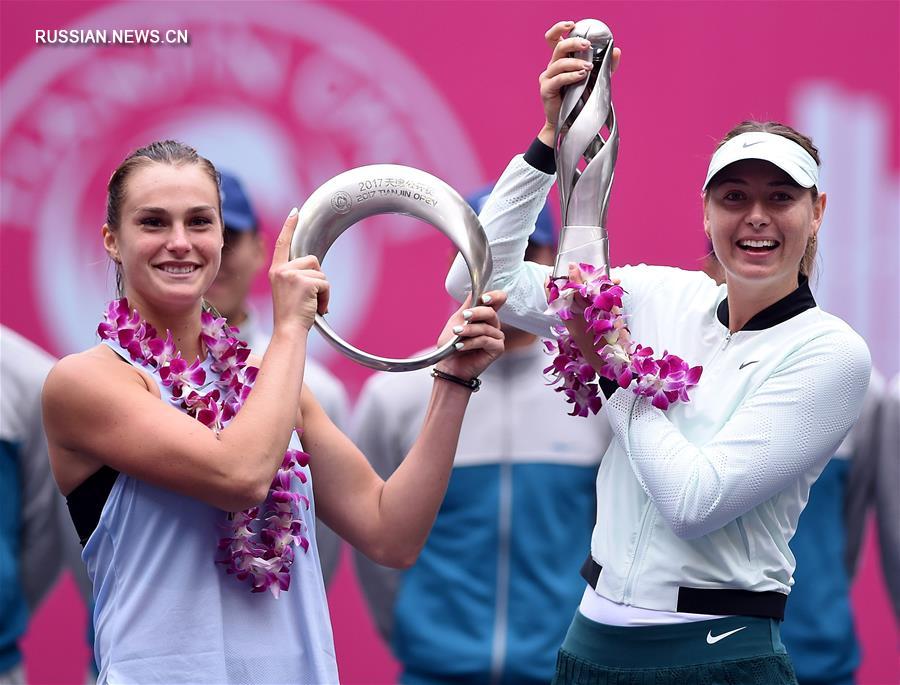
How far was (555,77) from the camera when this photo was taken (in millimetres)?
2525

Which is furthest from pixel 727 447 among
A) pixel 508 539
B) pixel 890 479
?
pixel 890 479

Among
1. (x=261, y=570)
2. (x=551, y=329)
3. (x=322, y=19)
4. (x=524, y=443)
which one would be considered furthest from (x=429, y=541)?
(x=322, y=19)

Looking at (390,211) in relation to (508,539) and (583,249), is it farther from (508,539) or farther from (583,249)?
(508,539)

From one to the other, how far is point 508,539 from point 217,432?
1484 mm

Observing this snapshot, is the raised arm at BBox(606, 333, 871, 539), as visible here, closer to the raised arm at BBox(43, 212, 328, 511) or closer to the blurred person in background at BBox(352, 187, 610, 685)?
the raised arm at BBox(43, 212, 328, 511)

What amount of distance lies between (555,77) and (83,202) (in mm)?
2418

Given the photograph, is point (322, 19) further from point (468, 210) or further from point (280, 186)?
point (468, 210)

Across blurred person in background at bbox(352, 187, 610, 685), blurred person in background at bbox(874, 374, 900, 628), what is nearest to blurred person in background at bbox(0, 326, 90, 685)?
blurred person in background at bbox(352, 187, 610, 685)

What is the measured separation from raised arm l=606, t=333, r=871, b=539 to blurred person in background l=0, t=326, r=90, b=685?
207cm

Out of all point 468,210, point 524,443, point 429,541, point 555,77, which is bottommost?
point 429,541

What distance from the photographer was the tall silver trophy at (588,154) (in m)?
2.52

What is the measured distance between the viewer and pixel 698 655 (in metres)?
2.44

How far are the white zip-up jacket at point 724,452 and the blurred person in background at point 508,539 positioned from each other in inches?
43.7

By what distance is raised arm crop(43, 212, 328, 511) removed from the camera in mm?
2281
